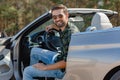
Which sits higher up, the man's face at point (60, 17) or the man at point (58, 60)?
the man's face at point (60, 17)

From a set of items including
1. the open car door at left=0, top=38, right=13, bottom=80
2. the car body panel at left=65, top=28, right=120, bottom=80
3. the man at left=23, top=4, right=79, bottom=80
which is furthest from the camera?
the open car door at left=0, top=38, right=13, bottom=80

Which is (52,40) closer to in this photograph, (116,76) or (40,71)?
(40,71)

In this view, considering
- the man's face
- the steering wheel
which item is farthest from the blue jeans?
the steering wheel

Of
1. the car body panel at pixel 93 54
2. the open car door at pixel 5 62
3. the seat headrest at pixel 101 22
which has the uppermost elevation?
the seat headrest at pixel 101 22

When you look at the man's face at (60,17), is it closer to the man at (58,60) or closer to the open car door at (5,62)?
the man at (58,60)

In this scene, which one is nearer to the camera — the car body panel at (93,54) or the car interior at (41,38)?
the car body panel at (93,54)

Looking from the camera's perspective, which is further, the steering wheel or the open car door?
the open car door

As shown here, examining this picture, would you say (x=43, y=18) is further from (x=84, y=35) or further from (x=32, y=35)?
(x=84, y=35)

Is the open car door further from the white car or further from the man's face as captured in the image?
the man's face

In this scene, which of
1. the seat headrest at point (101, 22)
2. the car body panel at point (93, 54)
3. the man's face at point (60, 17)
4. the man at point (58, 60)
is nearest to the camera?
the car body panel at point (93, 54)

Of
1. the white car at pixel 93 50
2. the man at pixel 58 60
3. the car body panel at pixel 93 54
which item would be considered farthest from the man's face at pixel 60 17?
the car body panel at pixel 93 54

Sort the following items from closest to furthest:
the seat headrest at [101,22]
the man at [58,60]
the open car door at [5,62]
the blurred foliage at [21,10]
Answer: the man at [58,60] < the seat headrest at [101,22] < the open car door at [5,62] < the blurred foliage at [21,10]

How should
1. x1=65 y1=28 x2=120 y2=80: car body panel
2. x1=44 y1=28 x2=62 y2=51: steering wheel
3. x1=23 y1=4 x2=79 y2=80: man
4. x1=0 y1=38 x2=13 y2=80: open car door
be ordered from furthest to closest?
x1=0 y1=38 x2=13 y2=80: open car door < x1=44 y1=28 x2=62 y2=51: steering wheel < x1=23 y1=4 x2=79 y2=80: man < x1=65 y1=28 x2=120 y2=80: car body panel

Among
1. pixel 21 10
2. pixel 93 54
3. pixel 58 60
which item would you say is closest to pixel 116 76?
pixel 93 54
